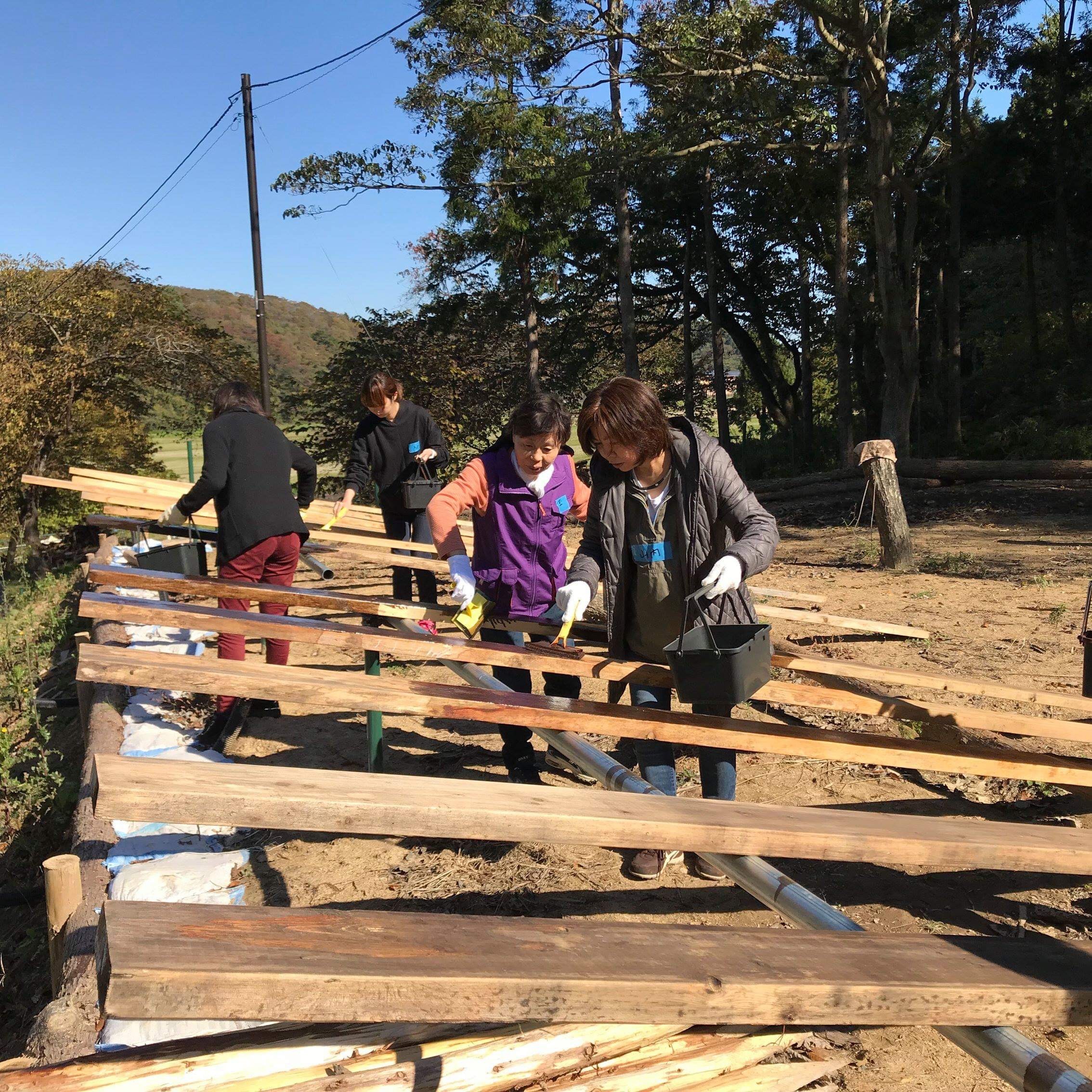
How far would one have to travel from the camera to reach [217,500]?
15.3ft

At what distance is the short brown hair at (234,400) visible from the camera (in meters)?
4.68

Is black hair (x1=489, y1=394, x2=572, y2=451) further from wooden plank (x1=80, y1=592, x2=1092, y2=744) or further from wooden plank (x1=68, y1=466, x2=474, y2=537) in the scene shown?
wooden plank (x1=68, y1=466, x2=474, y2=537)

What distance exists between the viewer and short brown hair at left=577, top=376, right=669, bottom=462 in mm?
2654

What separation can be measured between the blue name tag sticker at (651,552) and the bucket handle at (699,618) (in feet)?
0.49

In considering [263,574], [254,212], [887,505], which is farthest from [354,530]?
[254,212]

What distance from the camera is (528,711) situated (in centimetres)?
248

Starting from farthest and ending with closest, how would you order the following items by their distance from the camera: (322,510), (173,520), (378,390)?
(322,510)
(173,520)
(378,390)

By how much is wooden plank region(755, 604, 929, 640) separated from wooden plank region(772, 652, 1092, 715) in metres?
1.95

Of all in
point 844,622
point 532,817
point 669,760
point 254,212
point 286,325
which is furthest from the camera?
point 286,325

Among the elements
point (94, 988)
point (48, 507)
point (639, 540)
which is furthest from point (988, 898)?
point (48, 507)

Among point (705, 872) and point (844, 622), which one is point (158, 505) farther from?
point (705, 872)

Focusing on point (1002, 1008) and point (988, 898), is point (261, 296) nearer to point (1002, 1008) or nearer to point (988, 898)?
point (988, 898)

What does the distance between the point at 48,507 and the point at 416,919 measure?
59.3 feet

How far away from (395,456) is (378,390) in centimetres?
41
